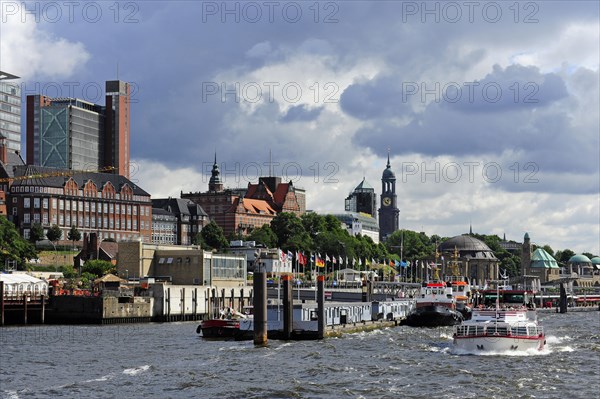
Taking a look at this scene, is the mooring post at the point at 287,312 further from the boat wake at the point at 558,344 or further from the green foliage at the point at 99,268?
the green foliage at the point at 99,268

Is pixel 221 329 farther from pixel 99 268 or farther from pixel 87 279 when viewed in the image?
pixel 99 268

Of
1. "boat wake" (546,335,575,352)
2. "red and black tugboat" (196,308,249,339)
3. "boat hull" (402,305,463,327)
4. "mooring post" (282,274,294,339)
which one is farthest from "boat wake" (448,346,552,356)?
"boat hull" (402,305,463,327)

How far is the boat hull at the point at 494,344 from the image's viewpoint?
91.8 m

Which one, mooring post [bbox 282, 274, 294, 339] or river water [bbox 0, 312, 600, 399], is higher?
mooring post [bbox 282, 274, 294, 339]

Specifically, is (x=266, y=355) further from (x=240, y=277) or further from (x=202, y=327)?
(x=240, y=277)

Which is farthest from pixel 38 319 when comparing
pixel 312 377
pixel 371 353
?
pixel 312 377

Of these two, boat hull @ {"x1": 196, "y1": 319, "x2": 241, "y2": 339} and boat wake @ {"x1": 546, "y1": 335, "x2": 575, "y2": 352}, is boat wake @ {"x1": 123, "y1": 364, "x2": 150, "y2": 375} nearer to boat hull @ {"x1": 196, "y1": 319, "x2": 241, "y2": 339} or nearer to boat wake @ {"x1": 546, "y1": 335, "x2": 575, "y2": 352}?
boat hull @ {"x1": 196, "y1": 319, "x2": 241, "y2": 339}

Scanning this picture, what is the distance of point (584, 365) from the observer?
3403 inches

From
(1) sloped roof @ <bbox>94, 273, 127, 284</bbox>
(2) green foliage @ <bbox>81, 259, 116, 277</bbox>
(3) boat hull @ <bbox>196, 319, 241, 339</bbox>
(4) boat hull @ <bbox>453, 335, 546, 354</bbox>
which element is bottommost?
(4) boat hull @ <bbox>453, 335, 546, 354</bbox>

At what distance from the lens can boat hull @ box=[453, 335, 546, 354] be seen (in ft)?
301

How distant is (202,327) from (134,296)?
3965 cm

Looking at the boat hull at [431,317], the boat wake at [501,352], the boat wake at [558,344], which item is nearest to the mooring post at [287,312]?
the boat wake at [501,352]

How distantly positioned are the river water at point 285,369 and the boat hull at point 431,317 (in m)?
20.3

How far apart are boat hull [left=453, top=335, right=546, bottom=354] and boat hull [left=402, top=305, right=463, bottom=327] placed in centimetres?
3942
